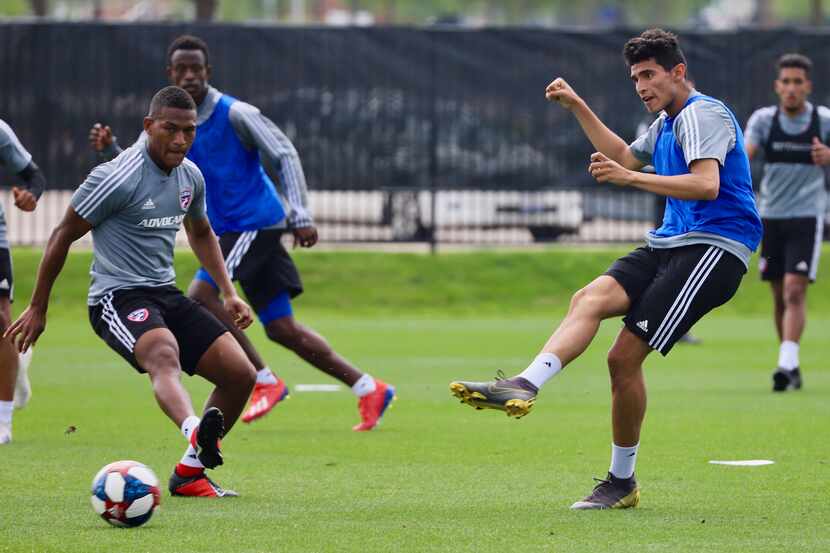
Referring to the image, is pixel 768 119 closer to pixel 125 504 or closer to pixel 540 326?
pixel 540 326

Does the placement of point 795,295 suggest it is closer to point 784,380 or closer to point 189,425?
point 784,380

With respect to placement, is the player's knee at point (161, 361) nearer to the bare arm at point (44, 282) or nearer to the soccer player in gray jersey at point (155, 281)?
the soccer player in gray jersey at point (155, 281)

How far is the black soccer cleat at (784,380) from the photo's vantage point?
43.1ft

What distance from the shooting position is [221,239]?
37.7 ft

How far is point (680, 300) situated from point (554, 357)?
0.69 metres

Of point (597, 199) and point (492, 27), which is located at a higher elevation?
point (492, 27)

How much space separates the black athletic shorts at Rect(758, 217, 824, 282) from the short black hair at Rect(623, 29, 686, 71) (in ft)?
20.2

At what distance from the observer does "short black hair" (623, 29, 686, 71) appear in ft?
25.5

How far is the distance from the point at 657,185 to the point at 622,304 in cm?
67

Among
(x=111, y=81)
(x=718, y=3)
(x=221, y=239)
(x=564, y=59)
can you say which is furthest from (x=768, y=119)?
(x=718, y=3)

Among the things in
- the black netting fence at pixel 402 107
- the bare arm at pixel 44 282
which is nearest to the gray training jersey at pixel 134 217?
the bare arm at pixel 44 282

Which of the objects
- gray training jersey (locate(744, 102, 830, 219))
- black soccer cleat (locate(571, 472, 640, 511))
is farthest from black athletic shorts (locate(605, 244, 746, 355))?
gray training jersey (locate(744, 102, 830, 219))

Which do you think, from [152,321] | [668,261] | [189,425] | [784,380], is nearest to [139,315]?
[152,321]

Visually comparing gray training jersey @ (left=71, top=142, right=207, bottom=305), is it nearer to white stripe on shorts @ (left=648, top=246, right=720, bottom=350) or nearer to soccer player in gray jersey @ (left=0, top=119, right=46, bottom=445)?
soccer player in gray jersey @ (left=0, top=119, right=46, bottom=445)
